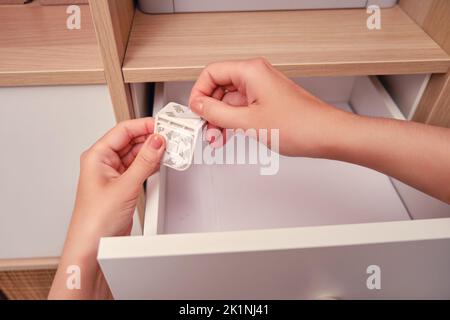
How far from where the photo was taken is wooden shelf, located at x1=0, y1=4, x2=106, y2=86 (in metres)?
0.45

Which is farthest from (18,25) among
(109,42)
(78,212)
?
(78,212)

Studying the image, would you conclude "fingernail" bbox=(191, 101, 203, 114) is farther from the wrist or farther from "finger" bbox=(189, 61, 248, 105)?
the wrist

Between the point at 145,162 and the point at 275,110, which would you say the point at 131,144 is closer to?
the point at 145,162

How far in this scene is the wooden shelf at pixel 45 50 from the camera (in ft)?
1.46

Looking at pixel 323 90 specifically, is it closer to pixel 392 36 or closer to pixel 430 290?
pixel 392 36

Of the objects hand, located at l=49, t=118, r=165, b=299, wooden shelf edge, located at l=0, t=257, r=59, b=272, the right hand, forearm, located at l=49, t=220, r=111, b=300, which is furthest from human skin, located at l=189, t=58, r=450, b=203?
wooden shelf edge, located at l=0, t=257, r=59, b=272

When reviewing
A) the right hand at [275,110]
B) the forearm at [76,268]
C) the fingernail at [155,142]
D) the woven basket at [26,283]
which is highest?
the right hand at [275,110]

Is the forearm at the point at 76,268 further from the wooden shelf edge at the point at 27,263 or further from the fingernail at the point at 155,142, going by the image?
the wooden shelf edge at the point at 27,263

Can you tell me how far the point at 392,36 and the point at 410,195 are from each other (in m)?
0.25

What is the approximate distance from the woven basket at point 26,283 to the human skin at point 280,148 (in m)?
0.49

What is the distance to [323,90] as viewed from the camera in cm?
72

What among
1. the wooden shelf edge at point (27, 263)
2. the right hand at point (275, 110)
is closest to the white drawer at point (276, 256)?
the right hand at point (275, 110)

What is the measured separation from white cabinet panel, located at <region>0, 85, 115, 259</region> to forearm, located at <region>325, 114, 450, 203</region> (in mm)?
330

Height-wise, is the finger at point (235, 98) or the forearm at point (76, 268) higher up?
the finger at point (235, 98)
